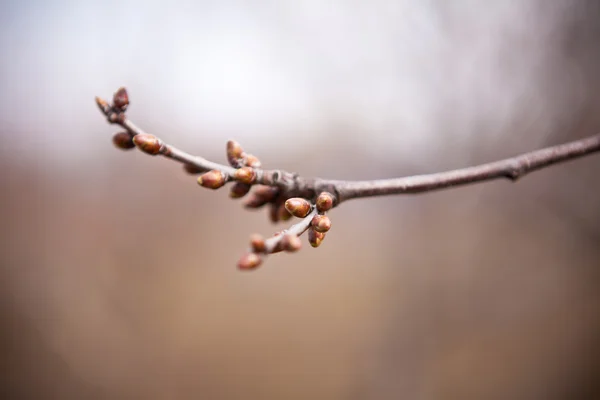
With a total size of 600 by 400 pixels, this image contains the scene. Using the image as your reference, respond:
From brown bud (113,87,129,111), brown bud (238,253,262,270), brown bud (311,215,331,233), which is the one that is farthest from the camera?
brown bud (113,87,129,111)

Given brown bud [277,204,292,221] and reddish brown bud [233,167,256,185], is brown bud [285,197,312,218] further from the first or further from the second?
brown bud [277,204,292,221]

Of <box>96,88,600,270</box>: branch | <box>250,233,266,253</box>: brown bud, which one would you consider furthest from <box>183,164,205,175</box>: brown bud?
<box>250,233,266,253</box>: brown bud

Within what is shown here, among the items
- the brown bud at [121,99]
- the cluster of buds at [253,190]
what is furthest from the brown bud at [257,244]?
the brown bud at [121,99]

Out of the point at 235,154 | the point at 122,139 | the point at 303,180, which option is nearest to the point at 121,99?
the point at 122,139

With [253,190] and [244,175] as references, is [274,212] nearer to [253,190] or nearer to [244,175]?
[253,190]

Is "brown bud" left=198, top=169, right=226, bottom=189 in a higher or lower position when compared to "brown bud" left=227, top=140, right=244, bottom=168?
lower

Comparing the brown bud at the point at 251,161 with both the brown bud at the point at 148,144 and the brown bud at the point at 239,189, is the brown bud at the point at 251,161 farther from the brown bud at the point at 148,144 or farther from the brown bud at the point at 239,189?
the brown bud at the point at 148,144

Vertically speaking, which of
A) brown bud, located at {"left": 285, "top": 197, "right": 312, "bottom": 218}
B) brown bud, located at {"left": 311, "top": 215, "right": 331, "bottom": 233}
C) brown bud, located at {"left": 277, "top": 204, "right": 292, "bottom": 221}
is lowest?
brown bud, located at {"left": 311, "top": 215, "right": 331, "bottom": 233}

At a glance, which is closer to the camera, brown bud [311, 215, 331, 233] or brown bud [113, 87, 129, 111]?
brown bud [311, 215, 331, 233]

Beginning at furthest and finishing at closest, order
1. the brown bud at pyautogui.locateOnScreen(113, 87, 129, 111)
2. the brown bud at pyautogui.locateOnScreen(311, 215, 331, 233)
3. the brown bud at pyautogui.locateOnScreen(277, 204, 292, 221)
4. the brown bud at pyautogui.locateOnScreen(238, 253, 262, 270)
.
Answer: the brown bud at pyautogui.locateOnScreen(277, 204, 292, 221) < the brown bud at pyautogui.locateOnScreen(113, 87, 129, 111) < the brown bud at pyautogui.locateOnScreen(311, 215, 331, 233) < the brown bud at pyautogui.locateOnScreen(238, 253, 262, 270)
